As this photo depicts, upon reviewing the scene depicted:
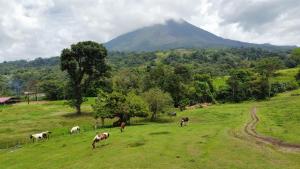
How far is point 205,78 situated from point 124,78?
2999 centimetres

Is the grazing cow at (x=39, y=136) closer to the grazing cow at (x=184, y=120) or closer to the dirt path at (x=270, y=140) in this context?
the grazing cow at (x=184, y=120)

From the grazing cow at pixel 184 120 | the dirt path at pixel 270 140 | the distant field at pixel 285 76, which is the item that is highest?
the distant field at pixel 285 76

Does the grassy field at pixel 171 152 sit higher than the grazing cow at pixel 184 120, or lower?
lower

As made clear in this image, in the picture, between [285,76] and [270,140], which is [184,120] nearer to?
[270,140]

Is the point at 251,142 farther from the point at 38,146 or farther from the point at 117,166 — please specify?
the point at 38,146

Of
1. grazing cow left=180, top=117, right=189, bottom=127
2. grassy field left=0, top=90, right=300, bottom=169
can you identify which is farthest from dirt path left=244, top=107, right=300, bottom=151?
grazing cow left=180, top=117, right=189, bottom=127

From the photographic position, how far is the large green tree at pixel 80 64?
7688cm

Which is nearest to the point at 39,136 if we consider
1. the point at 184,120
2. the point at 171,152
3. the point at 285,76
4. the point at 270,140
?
the point at 184,120

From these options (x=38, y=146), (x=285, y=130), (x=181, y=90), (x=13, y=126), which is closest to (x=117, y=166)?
(x=38, y=146)

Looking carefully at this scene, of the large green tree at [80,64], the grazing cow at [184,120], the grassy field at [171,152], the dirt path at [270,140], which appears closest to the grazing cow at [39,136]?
the grassy field at [171,152]

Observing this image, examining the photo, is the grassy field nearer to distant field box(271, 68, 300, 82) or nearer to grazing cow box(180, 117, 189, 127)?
grazing cow box(180, 117, 189, 127)

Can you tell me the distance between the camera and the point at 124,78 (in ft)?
336

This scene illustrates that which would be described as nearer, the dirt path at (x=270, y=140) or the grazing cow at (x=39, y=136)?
the dirt path at (x=270, y=140)

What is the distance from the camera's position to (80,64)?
7888 cm
